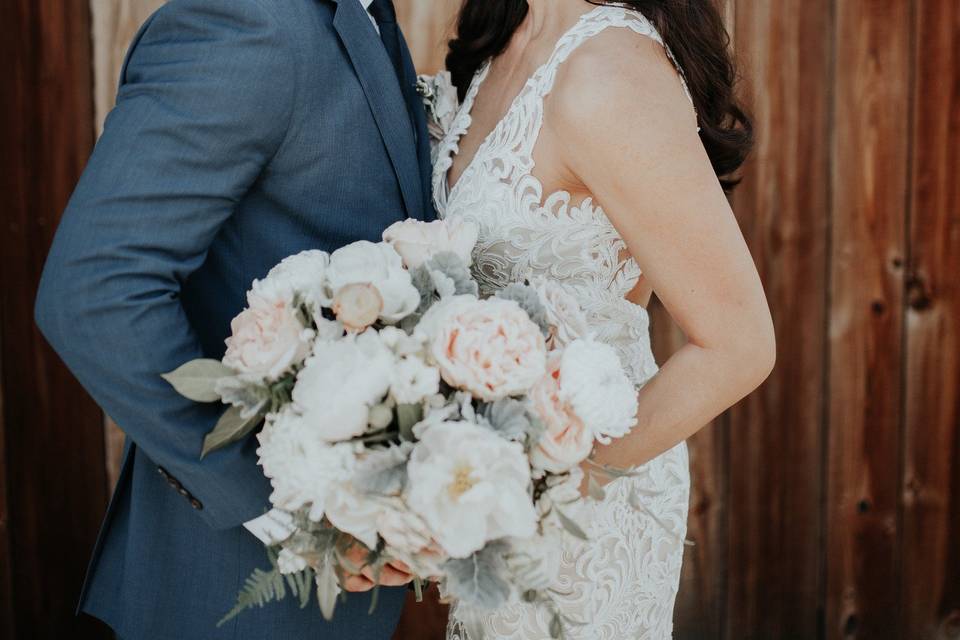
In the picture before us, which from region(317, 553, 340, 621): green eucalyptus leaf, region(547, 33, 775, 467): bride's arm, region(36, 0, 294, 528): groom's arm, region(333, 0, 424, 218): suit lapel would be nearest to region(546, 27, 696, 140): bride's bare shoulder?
region(547, 33, 775, 467): bride's arm

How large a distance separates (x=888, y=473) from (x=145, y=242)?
2679 mm

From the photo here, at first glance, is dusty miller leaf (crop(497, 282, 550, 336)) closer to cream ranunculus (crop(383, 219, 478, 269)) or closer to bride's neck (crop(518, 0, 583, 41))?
cream ranunculus (crop(383, 219, 478, 269))

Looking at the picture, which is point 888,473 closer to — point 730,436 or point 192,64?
point 730,436

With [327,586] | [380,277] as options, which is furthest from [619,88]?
[327,586]

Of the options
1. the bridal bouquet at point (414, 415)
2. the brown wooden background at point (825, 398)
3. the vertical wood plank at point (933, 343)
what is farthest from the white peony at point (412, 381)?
the vertical wood plank at point (933, 343)

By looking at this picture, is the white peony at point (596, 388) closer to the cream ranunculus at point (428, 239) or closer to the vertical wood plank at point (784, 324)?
the cream ranunculus at point (428, 239)

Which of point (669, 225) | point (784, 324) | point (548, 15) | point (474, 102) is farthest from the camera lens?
point (784, 324)

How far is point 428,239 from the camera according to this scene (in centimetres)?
139

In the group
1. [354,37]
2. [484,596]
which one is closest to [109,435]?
[354,37]

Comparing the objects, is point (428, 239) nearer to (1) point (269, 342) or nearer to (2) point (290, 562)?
(1) point (269, 342)

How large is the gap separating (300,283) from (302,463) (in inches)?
10.2

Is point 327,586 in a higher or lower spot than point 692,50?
lower

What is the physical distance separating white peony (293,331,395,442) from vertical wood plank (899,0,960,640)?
2475 mm

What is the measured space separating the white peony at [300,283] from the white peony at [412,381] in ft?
0.53
